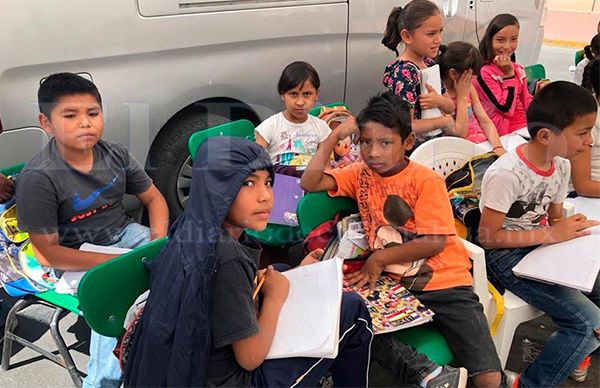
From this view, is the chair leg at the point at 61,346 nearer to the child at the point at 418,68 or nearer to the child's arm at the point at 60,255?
the child's arm at the point at 60,255

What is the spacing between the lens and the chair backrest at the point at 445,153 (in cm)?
258

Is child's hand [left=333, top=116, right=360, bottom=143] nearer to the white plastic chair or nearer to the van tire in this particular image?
the white plastic chair

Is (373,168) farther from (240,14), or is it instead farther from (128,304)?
(240,14)

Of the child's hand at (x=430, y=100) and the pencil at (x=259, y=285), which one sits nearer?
the pencil at (x=259, y=285)

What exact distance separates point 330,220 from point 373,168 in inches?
12.6

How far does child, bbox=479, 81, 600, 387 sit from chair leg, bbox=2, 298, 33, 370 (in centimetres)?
185

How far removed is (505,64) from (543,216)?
1.48 m

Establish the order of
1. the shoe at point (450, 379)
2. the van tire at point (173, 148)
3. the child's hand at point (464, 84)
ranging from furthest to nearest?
the van tire at point (173, 148), the child's hand at point (464, 84), the shoe at point (450, 379)

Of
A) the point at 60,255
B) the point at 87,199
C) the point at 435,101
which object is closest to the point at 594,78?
the point at 435,101

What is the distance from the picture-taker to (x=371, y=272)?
2117 millimetres

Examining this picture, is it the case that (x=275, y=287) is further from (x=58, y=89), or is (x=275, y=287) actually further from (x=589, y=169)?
(x=589, y=169)

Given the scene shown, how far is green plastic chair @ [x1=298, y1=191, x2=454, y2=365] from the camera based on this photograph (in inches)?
78.5

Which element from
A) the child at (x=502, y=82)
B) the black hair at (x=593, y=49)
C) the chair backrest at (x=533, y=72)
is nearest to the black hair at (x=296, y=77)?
the child at (x=502, y=82)

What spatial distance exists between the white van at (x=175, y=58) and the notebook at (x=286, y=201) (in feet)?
2.67
